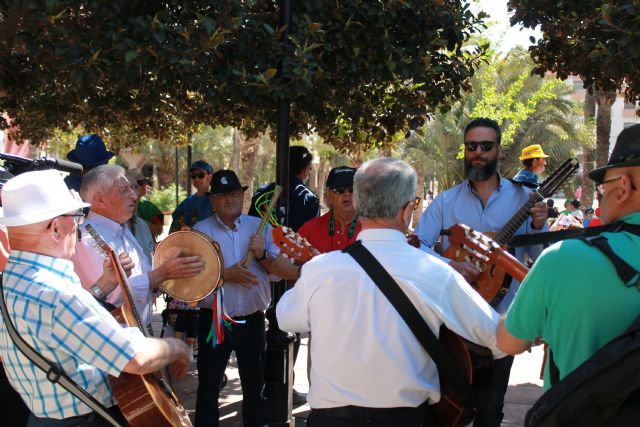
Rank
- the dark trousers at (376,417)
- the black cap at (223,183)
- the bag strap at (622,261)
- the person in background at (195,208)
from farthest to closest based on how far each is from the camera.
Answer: the person in background at (195,208) < the black cap at (223,183) < the dark trousers at (376,417) < the bag strap at (622,261)

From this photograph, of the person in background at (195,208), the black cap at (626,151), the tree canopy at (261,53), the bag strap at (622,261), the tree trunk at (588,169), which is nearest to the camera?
the bag strap at (622,261)

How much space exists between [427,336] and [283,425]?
2834mm

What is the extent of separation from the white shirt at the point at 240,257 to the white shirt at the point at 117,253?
821 millimetres

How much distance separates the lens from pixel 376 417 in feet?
8.58

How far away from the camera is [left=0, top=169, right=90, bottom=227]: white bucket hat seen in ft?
8.58

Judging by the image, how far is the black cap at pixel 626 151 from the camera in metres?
2.20

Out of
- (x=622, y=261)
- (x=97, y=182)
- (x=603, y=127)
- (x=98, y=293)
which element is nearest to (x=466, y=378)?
(x=622, y=261)

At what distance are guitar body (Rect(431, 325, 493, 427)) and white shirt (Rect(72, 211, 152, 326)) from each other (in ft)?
5.46

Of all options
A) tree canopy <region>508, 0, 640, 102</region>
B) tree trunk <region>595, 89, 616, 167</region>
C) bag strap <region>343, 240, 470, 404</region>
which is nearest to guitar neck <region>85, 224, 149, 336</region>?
bag strap <region>343, 240, 470, 404</region>

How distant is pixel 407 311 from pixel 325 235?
2.45 metres

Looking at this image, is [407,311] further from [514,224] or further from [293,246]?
[514,224]

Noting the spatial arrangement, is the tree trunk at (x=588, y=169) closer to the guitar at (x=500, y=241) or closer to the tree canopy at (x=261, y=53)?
the tree canopy at (x=261, y=53)

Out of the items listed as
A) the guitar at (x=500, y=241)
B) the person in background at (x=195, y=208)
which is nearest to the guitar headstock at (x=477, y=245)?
the guitar at (x=500, y=241)

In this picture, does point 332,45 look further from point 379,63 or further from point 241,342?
point 241,342
